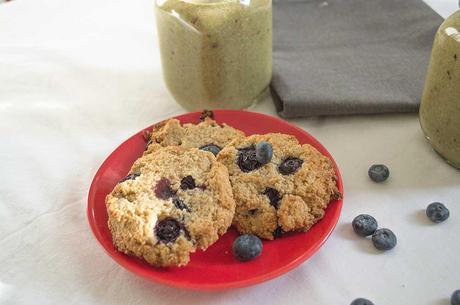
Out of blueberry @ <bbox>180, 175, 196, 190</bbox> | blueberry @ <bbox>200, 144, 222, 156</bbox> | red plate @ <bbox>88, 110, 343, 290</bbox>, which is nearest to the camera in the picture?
red plate @ <bbox>88, 110, 343, 290</bbox>

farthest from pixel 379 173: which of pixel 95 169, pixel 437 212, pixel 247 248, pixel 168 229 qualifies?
pixel 95 169

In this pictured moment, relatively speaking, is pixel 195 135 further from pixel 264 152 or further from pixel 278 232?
pixel 278 232

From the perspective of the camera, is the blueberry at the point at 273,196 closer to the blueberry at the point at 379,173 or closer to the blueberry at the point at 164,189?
the blueberry at the point at 164,189

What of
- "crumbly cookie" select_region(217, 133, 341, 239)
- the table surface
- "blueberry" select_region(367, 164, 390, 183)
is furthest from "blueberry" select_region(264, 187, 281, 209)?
"blueberry" select_region(367, 164, 390, 183)

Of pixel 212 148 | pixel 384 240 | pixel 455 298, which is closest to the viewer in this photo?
pixel 455 298

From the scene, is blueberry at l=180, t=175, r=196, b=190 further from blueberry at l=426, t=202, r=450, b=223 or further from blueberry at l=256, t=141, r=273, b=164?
blueberry at l=426, t=202, r=450, b=223
